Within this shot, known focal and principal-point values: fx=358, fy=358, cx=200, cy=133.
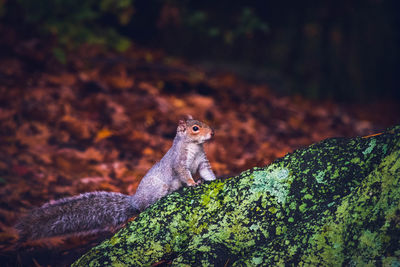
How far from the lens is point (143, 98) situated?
6.33 m

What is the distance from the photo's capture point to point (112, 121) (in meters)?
5.49

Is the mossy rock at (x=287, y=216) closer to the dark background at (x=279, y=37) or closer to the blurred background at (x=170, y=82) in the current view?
the blurred background at (x=170, y=82)

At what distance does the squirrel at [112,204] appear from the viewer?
2.59 metres

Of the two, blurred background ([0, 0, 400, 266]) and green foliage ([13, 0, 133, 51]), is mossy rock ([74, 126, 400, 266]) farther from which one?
green foliage ([13, 0, 133, 51])

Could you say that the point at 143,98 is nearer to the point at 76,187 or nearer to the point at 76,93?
the point at 76,93

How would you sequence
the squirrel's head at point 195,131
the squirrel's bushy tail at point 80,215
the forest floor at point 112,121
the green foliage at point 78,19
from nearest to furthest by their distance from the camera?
the squirrel's bushy tail at point 80,215 → the squirrel's head at point 195,131 → the forest floor at point 112,121 → the green foliage at point 78,19

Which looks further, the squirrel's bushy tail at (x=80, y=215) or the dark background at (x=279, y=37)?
the dark background at (x=279, y=37)

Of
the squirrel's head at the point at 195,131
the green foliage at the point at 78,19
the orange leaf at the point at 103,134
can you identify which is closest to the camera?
the squirrel's head at the point at 195,131

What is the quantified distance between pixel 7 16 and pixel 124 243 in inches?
256

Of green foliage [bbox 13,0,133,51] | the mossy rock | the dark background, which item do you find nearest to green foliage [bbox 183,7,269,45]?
the dark background

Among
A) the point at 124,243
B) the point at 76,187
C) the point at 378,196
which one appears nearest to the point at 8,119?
the point at 76,187

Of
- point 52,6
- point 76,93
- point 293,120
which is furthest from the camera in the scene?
point 52,6

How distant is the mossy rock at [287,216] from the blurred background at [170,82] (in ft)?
5.38

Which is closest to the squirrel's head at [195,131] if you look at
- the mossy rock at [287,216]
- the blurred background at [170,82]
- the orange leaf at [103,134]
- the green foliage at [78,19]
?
the mossy rock at [287,216]
